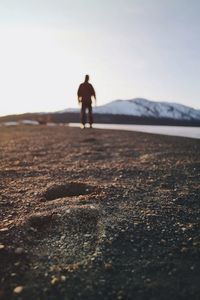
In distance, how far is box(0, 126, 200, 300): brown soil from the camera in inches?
123

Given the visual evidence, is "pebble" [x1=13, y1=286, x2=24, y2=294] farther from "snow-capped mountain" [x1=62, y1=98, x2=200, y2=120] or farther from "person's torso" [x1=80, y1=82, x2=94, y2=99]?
"snow-capped mountain" [x1=62, y1=98, x2=200, y2=120]

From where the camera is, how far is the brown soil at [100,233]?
3121mm

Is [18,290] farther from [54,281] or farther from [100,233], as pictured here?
[100,233]

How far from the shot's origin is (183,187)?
622 centimetres

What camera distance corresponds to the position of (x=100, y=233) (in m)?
4.17

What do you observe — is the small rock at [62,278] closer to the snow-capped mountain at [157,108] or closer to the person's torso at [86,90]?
the person's torso at [86,90]

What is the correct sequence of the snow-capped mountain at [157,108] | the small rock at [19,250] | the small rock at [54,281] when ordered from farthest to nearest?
1. the snow-capped mountain at [157,108]
2. the small rock at [19,250]
3. the small rock at [54,281]

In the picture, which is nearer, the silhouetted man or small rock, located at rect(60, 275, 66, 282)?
small rock, located at rect(60, 275, 66, 282)

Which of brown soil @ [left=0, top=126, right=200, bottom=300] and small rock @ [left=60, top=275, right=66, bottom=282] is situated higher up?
brown soil @ [left=0, top=126, right=200, bottom=300]

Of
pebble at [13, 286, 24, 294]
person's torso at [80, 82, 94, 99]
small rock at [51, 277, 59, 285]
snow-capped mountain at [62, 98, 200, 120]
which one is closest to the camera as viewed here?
pebble at [13, 286, 24, 294]

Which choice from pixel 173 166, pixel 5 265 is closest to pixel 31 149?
pixel 173 166

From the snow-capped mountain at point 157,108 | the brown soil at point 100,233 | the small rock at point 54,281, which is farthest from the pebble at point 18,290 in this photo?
the snow-capped mountain at point 157,108

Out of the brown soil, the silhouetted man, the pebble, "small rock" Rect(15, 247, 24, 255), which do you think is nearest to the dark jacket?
the silhouetted man

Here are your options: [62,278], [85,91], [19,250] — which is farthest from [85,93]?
[62,278]
